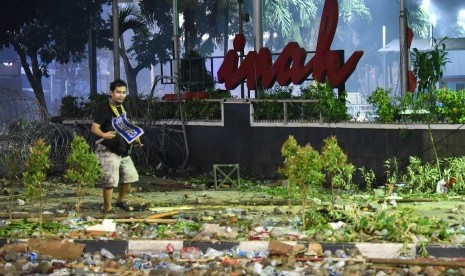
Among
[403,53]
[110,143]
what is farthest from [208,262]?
[403,53]

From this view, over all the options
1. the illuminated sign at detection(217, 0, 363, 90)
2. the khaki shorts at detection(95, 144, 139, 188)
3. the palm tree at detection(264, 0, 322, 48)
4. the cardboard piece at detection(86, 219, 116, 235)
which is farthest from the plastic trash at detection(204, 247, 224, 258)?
the palm tree at detection(264, 0, 322, 48)

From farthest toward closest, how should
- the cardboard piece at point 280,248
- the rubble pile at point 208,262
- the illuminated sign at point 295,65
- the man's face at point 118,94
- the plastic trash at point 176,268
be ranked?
the illuminated sign at point 295,65 < the man's face at point 118,94 < the cardboard piece at point 280,248 < the plastic trash at point 176,268 < the rubble pile at point 208,262

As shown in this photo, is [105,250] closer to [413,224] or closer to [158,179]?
[413,224]

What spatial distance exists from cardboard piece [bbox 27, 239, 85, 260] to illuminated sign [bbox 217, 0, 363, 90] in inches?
483

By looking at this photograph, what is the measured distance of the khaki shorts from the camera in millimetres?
18375

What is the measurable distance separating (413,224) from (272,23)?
2776 inches

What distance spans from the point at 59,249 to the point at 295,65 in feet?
45.4

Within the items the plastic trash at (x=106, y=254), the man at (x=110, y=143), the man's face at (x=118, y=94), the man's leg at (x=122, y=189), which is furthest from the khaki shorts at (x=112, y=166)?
the plastic trash at (x=106, y=254)

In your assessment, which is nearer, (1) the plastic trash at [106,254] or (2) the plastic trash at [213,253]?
(2) the plastic trash at [213,253]

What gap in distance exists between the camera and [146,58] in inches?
2822

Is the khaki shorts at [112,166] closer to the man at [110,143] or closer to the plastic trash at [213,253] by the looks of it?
the man at [110,143]

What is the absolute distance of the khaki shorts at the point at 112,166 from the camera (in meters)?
18.4

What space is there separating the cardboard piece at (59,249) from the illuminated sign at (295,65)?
12.3 meters

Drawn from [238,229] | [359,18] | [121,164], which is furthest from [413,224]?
[359,18]
